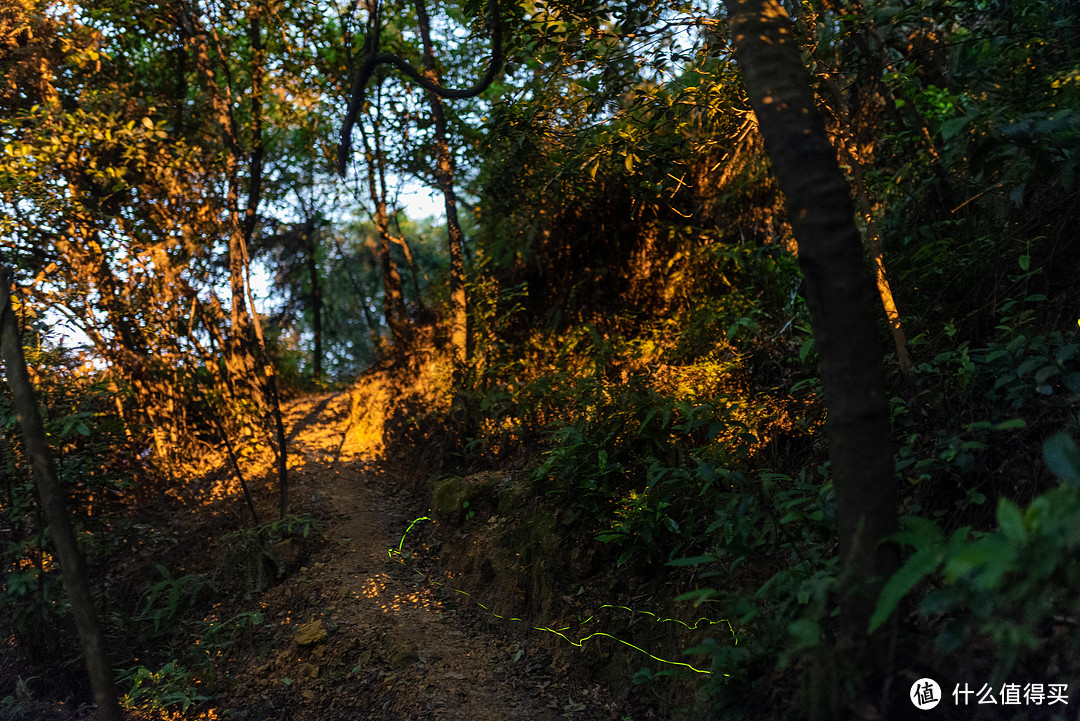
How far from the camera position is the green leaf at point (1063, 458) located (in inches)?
79.0

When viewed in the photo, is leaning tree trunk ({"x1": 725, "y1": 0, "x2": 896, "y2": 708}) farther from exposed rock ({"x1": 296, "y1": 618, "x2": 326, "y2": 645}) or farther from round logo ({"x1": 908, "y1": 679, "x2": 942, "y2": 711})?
exposed rock ({"x1": 296, "y1": 618, "x2": 326, "y2": 645})

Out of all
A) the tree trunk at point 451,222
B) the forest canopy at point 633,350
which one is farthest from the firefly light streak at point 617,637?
the tree trunk at point 451,222

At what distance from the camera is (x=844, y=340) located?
2533 mm

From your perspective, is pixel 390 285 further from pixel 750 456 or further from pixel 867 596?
pixel 867 596

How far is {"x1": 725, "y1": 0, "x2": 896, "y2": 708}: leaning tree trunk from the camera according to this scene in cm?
247

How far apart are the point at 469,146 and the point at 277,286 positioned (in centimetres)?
878

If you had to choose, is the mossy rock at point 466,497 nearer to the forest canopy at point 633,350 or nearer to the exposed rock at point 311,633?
the forest canopy at point 633,350

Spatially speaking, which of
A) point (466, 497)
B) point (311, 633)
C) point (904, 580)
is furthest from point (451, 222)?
point (904, 580)

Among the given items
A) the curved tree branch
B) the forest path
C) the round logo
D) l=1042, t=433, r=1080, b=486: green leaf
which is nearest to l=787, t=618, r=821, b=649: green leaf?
the round logo

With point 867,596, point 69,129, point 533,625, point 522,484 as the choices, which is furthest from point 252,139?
point 867,596

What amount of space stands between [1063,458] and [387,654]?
4.57 meters

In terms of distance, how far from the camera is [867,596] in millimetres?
2432

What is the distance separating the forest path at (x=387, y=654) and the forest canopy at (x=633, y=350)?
0.19 m

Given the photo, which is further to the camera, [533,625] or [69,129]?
[69,129]
